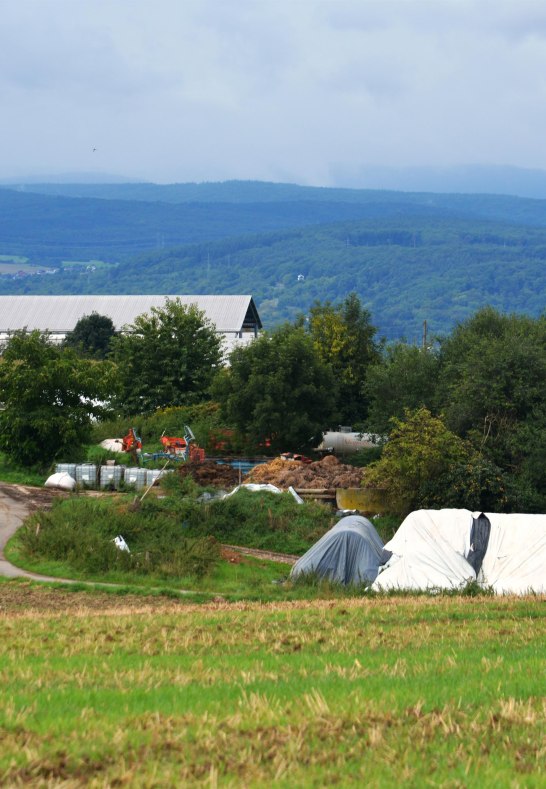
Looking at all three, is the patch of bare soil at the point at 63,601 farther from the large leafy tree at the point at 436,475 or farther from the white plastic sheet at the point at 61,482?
the large leafy tree at the point at 436,475

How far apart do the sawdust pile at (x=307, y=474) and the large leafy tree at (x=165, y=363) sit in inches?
667

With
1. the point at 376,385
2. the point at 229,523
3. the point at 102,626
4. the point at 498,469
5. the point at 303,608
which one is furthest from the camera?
the point at 376,385

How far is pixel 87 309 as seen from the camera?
11938 cm

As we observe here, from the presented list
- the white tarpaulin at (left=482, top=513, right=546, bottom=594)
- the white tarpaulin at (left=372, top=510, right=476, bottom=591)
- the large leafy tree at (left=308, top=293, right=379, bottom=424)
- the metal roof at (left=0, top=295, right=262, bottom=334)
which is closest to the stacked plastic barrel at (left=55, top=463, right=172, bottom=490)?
the white tarpaulin at (left=372, top=510, right=476, bottom=591)

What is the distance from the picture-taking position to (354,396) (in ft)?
186

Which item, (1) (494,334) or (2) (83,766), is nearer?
(2) (83,766)

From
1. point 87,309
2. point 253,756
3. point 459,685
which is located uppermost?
point 253,756

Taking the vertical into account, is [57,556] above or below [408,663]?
→ below

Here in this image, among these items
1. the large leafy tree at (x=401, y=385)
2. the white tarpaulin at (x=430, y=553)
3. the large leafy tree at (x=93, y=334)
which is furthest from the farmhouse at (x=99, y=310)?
the white tarpaulin at (x=430, y=553)

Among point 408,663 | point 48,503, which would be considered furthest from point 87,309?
point 408,663

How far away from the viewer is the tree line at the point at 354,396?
35.9 meters

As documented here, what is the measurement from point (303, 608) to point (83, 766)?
11887 millimetres

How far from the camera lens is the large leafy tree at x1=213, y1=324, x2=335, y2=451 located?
47.2 meters

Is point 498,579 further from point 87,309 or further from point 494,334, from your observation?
point 87,309
